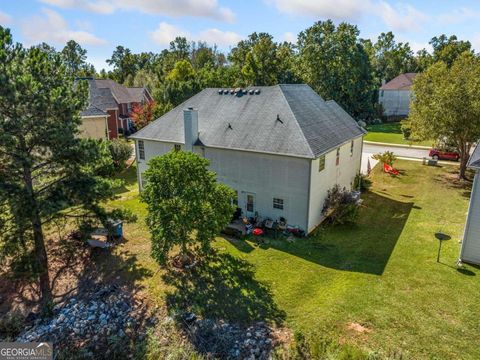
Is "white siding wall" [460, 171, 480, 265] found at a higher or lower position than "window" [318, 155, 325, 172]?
lower

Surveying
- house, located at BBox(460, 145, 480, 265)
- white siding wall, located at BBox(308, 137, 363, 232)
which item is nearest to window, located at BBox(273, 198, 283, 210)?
white siding wall, located at BBox(308, 137, 363, 232)

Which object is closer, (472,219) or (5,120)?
(5,120)

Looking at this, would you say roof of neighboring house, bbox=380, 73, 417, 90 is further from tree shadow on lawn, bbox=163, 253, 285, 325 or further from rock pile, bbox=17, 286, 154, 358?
rock pile, bbox=17, 286, 154, 358

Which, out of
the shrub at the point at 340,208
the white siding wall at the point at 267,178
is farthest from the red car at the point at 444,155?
the white siding wall at the point at 267,178

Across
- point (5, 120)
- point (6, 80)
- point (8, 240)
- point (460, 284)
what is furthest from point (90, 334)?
point (460, 284)

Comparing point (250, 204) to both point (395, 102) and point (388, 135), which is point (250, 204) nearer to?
point (388, 135)

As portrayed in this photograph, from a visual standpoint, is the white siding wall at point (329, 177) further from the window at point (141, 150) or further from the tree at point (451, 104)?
the window at point (141, 150)

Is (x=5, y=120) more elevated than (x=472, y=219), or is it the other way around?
(x=5, y=120)

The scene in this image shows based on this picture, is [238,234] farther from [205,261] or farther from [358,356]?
[358,356]
